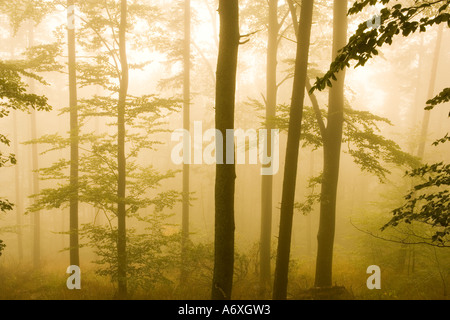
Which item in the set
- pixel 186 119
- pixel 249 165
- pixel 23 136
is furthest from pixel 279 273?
pixel 23 136

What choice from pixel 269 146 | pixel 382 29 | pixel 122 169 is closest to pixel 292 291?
pixel 269 146

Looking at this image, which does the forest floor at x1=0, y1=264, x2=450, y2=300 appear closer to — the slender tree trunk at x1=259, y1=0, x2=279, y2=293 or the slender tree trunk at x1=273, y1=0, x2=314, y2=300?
the slender tree trunk at x1=259, y1=0, x2=279, y2=293

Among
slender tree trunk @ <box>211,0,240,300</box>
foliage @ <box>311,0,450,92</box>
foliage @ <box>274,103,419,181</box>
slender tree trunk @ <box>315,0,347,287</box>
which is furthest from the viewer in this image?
slender tree trunk @ <box>315,0,347,287</box>

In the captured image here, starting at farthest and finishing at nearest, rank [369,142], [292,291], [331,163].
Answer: [292,291], [331,163], [369,142]

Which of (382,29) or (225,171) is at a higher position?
(382,29)

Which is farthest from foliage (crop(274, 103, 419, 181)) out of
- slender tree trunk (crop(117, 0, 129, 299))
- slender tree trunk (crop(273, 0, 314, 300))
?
slender tree trunk (crop(117, 0, 129, 299))

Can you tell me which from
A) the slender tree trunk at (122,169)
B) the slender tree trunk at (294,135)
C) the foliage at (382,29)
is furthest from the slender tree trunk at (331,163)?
the slender tree trunk at (122,169)

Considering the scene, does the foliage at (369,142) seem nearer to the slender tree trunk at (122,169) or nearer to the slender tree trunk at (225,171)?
the slender tree trunk at (225,171)

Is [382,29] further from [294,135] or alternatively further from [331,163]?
[331,163]

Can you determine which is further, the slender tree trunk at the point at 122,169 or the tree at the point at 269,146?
the tree at the point at 269,146

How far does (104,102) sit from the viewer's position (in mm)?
9086

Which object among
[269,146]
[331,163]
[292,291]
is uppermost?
[269,146]

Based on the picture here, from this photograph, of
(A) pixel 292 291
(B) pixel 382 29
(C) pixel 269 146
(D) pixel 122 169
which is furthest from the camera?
(C) pixel 269 146

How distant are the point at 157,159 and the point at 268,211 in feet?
84.5
